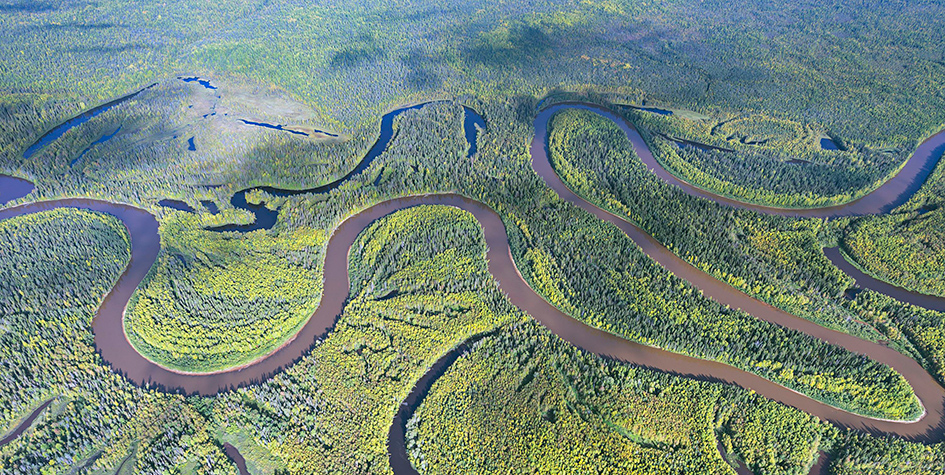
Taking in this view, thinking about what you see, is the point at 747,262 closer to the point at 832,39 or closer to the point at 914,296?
the point at 914,296

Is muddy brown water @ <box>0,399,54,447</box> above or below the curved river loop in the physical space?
below

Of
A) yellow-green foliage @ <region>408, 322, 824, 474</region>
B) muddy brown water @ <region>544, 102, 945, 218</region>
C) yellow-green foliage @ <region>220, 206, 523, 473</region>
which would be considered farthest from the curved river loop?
yellow-green foliage @ <region>408, 322, 824, 474</region>

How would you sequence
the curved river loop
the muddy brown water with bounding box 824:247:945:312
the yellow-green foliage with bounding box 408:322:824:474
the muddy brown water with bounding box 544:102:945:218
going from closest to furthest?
the yellow-green foliage with bounding box 408:322:824:474 < the curved river loop < the muddy brown water with bounding box 824:247:945:312 < the muddy brown water with bounding box 544:102:945:218

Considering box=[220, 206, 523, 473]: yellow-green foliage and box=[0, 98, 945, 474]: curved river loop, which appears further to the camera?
box=[0, 98, 945, 474]: curved river loop

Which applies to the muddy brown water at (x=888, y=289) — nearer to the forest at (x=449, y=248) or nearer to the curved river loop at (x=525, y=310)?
the forest at (x=449, y=248)

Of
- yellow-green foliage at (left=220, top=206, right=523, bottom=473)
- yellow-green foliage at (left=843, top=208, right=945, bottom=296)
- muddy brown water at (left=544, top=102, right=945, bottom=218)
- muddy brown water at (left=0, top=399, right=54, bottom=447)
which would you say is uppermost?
muddy brown water at (left=544, top=102, right=945, bottom=218)

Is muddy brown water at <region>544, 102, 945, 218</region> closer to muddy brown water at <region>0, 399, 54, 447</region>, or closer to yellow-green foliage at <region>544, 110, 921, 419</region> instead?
yellow-green foliage at <region>544, 110, 921, 419</region>

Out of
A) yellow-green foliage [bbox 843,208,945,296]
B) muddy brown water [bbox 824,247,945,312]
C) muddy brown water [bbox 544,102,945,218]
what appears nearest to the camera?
muddy brown water [bbox 824,247,945,312]

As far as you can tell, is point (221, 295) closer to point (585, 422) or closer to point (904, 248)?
point (585, 422)
